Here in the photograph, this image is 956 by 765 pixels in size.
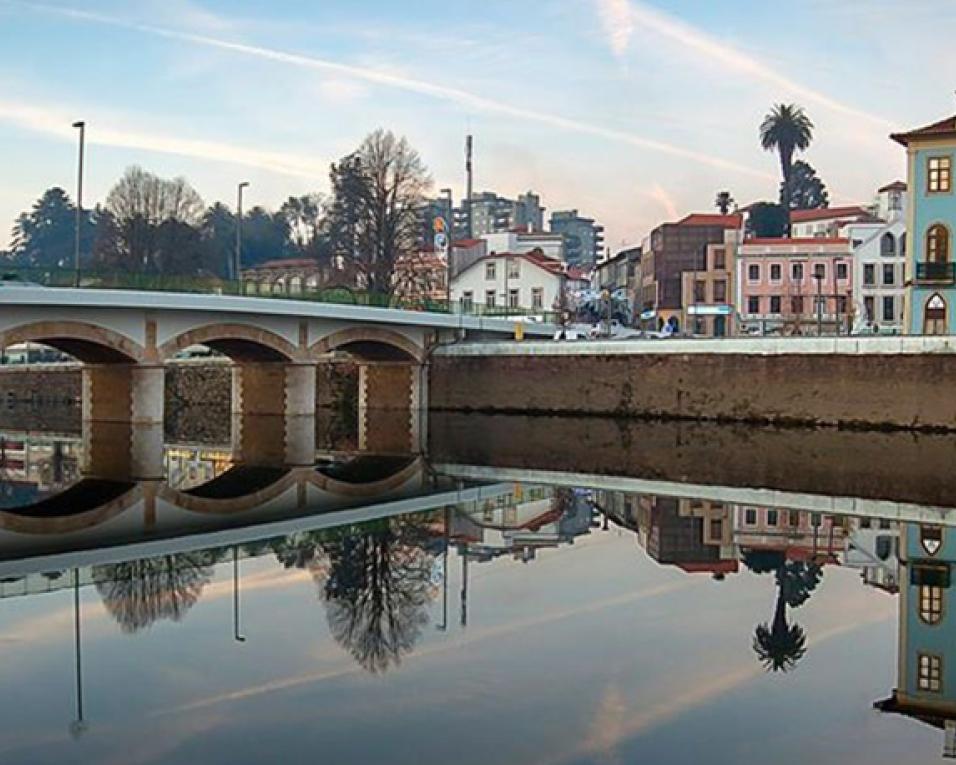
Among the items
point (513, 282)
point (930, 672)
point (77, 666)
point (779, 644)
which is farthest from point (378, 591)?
point (513, 282)

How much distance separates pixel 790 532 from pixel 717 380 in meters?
24.7

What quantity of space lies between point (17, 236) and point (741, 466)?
137 m

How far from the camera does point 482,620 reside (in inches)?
557

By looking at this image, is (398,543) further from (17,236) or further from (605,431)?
(17,236)

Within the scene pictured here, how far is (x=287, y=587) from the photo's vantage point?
627 inches

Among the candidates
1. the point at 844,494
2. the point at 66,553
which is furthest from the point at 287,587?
the point at 844,494

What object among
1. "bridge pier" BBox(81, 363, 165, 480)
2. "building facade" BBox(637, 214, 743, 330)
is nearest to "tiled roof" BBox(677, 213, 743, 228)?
"building facade" BBox(637, 214, 743, 330)

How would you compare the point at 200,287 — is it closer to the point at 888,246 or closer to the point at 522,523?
the point at 522,523

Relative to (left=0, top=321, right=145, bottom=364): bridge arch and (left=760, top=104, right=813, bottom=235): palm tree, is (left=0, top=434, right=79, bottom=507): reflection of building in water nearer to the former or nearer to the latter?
(left=0, top=321, right=145, bottom=364): bridge arch

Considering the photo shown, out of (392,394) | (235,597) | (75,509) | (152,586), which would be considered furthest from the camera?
(392,394)

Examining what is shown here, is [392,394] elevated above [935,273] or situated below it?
below

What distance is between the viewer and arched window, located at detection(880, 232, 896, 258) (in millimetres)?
73062

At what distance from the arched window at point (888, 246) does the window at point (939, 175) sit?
2829cm

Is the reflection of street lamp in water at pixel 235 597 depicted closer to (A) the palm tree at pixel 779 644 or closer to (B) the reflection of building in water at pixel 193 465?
(A) the palm tree at pixel 779 644
